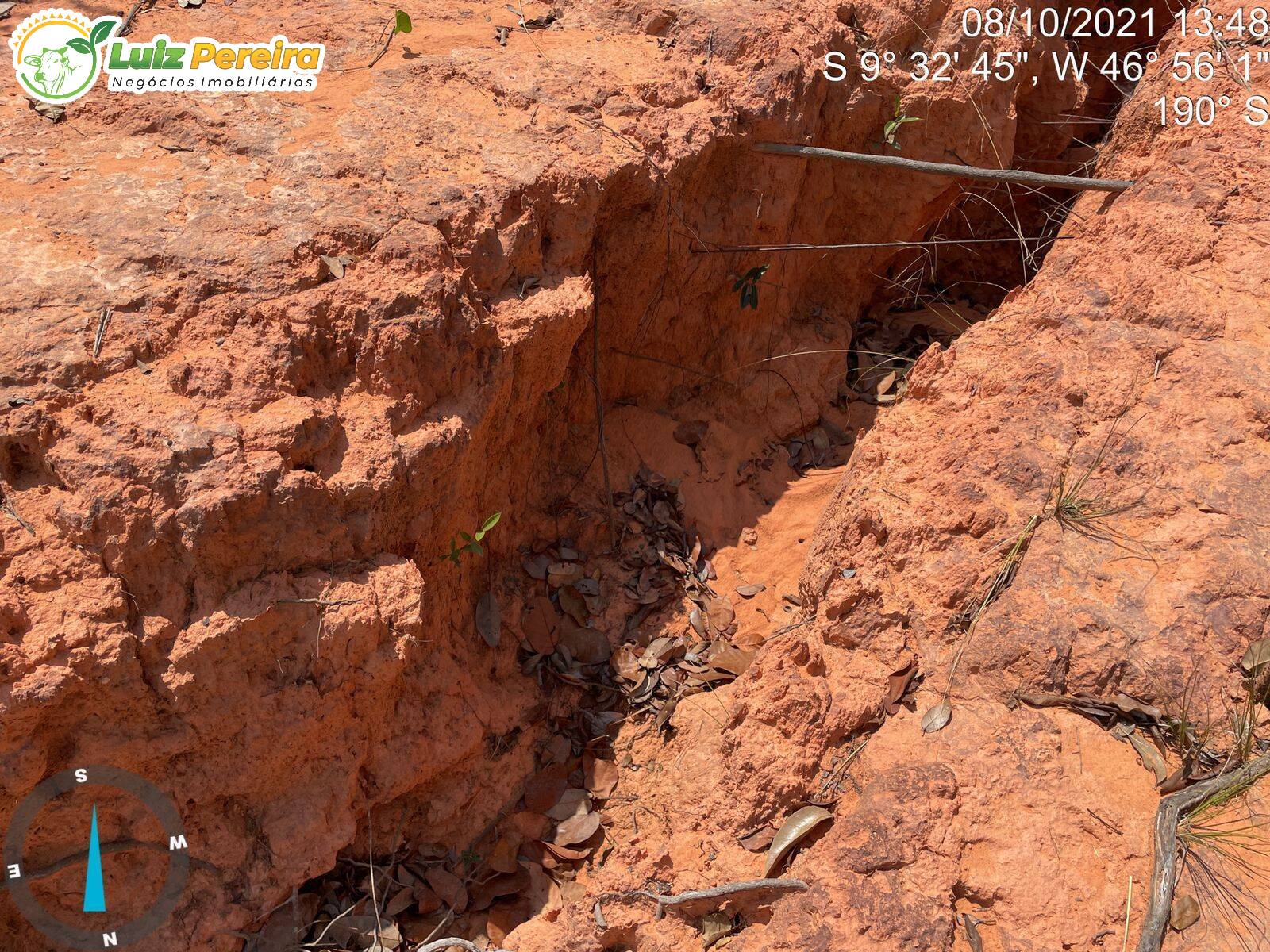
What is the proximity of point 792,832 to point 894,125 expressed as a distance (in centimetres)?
263

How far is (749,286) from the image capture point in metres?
3.51

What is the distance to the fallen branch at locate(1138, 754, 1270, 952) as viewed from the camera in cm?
186

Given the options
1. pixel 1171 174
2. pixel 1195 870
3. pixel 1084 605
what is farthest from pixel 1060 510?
pixel 1171 174

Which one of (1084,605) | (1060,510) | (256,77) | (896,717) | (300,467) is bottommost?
(896,717)

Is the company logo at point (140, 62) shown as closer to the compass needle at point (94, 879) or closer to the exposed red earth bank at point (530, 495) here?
the exposed red earth bank at point (530, 495)

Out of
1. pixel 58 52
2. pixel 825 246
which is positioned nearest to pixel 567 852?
pixel 825 246

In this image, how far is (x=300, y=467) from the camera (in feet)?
7.34

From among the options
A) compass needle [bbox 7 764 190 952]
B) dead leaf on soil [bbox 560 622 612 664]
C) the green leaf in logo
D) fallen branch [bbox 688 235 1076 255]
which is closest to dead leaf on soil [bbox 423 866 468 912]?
compass needle [bbox 7 764 190 952]

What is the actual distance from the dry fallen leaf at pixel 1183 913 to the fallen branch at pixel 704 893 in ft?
2.26

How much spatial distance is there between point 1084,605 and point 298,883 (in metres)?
1.91

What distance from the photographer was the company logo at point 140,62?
110 inches

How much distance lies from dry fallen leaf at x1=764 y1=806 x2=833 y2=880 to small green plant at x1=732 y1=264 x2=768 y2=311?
1841mm

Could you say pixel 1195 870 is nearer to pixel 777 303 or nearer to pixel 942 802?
pixel 942 802

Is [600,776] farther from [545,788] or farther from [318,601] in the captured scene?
[318,601]
